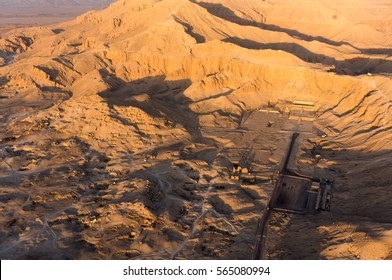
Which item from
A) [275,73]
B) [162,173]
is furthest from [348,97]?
[162,173]

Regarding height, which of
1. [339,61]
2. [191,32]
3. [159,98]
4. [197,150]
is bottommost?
[197,150]

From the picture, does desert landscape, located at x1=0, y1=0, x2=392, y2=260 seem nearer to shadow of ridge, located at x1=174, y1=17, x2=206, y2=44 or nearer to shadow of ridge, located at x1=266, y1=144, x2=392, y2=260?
shadow of ridge, located at x1=266, y1=144, x2=392, y2=260

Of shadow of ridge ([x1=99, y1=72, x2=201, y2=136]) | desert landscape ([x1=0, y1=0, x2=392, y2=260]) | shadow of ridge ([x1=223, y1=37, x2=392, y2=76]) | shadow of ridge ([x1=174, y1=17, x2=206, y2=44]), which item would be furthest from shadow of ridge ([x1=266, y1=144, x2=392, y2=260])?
shadow of ridge ([x1=174, y1=17, x2=206, y2=44])

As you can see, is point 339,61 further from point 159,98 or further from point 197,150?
point 197,150

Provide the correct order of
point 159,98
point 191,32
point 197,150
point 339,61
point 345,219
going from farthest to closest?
point 191,32 → point 339,61 → point 159,98 → point 197,150 → point 345,219

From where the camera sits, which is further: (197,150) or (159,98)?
(159,98)

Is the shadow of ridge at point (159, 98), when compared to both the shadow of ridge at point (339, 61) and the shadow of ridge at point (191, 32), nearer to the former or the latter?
the shadow of ridge at point (191, 32)

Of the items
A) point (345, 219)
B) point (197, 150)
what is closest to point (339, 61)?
point (197, 150)

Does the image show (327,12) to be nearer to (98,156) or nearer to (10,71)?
(10,71)

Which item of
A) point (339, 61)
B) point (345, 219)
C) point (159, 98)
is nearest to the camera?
point (345, 219)
